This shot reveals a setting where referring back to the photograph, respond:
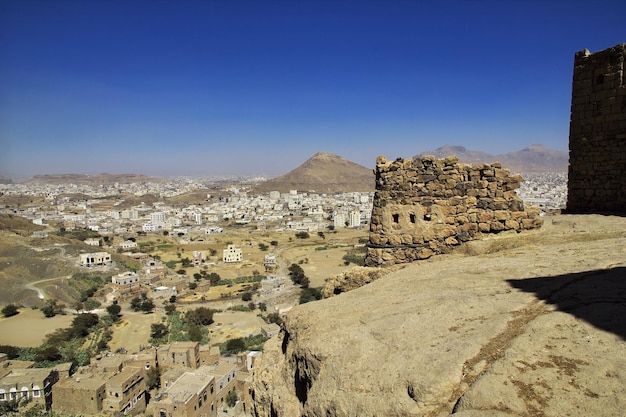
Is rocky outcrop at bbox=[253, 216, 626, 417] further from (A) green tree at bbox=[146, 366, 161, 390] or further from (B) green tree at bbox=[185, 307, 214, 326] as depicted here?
(B) green tree at bbox=[185, 307, 214, 326]

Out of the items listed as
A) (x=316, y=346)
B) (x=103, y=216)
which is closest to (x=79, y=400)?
(x=316, y=346)

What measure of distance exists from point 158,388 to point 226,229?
59.0 metres

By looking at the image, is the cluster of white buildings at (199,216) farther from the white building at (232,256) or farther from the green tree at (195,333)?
the green tree at (195,333)

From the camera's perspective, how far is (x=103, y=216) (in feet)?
324

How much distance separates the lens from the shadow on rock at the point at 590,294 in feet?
10.0

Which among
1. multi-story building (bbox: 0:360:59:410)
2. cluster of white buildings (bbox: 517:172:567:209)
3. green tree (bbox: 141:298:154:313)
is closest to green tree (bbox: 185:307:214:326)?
green tree (bbox: 141:298:154:313)

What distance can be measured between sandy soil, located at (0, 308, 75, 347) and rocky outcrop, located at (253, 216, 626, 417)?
31077 mm

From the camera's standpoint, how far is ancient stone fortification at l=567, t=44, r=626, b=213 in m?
6.97

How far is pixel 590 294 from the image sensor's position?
3559mm

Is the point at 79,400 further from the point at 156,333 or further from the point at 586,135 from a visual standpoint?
the point at 586,135

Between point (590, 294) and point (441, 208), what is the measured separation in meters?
2.63

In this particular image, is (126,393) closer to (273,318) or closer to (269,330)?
(269,330)

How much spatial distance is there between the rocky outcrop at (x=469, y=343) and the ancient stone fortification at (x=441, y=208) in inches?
22.2

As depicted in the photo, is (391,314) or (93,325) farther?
(93,325)
